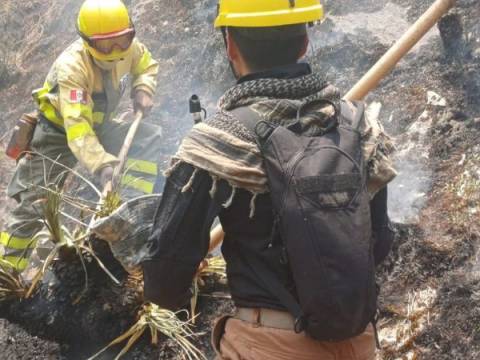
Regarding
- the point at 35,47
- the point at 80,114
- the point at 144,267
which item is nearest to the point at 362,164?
the point at 144,267

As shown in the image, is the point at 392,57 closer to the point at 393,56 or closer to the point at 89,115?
the point at 393,56

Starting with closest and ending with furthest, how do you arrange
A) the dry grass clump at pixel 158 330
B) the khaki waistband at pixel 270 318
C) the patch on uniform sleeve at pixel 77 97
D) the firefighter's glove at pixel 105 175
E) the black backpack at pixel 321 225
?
the black backpack at pixel 321 225 → the khaki waistband at pixel 270 318 → the dry grass clump at pixel 158 330 → the firefighter's glove at pixel 105 175 → the patch on uniform sleeve at pixel 77 97

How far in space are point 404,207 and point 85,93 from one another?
2652mm

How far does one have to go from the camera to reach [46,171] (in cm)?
495

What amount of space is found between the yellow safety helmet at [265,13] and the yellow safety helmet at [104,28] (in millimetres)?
2936

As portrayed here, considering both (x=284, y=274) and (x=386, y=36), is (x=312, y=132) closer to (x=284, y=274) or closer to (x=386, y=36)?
(x=284, y=274)

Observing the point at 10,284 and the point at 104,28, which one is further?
the point at 104,28

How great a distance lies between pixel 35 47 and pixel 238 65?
7.88m

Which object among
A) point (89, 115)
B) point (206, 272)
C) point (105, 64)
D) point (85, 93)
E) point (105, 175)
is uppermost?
point (105, 64)

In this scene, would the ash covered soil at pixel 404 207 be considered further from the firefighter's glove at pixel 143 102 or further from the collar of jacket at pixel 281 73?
the firefighter's glove at pixel 143 102

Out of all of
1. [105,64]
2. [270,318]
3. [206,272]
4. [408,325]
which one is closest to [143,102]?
[105,64]

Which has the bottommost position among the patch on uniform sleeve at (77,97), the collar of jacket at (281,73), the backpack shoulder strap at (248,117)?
the patch on uniform sleeve at (77,97)

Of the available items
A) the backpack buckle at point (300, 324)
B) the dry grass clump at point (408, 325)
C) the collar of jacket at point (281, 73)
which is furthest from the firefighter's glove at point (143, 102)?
the backpack buckle at point (300, 324)

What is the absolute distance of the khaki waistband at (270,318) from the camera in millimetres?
1819
